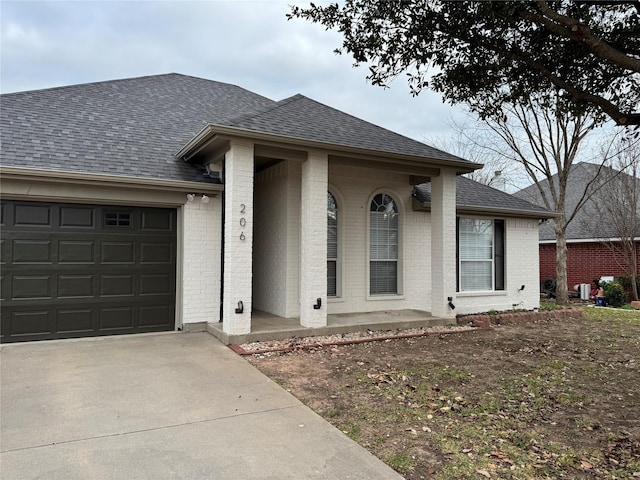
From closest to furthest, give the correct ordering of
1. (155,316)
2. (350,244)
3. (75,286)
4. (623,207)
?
1. (75,286)
2. (155,316)
3. (350,244)
4. (623,207)

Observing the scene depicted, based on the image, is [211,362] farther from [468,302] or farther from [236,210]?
[468,302]

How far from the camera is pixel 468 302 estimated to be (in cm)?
1120

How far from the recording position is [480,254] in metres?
11.5

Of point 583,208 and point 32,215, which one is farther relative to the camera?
point 583,208

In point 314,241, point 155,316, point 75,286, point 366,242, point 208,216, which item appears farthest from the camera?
point 366,242

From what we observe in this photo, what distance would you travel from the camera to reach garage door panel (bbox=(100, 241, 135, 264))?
24.8 feet

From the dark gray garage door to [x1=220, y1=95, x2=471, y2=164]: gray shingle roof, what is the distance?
2.43 metres

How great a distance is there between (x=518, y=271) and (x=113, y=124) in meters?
10.5

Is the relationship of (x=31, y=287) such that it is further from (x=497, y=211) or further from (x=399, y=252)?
(x=497, y=211)

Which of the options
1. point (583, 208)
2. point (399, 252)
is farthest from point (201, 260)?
point (583, 208)

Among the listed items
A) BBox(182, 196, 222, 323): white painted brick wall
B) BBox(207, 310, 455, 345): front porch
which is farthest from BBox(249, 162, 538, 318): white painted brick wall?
BBox(182, 196, 222, 323): white painted brick wall

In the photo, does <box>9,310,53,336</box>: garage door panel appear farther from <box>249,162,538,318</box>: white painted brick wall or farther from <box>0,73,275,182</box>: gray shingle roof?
<box>249,162,538,318</box>: white painted brick wall

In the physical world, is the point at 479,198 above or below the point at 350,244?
above

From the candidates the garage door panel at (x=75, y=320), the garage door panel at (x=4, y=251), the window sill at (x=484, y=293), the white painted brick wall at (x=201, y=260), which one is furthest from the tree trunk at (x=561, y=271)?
the garage door panel at (x=4, y=251)
